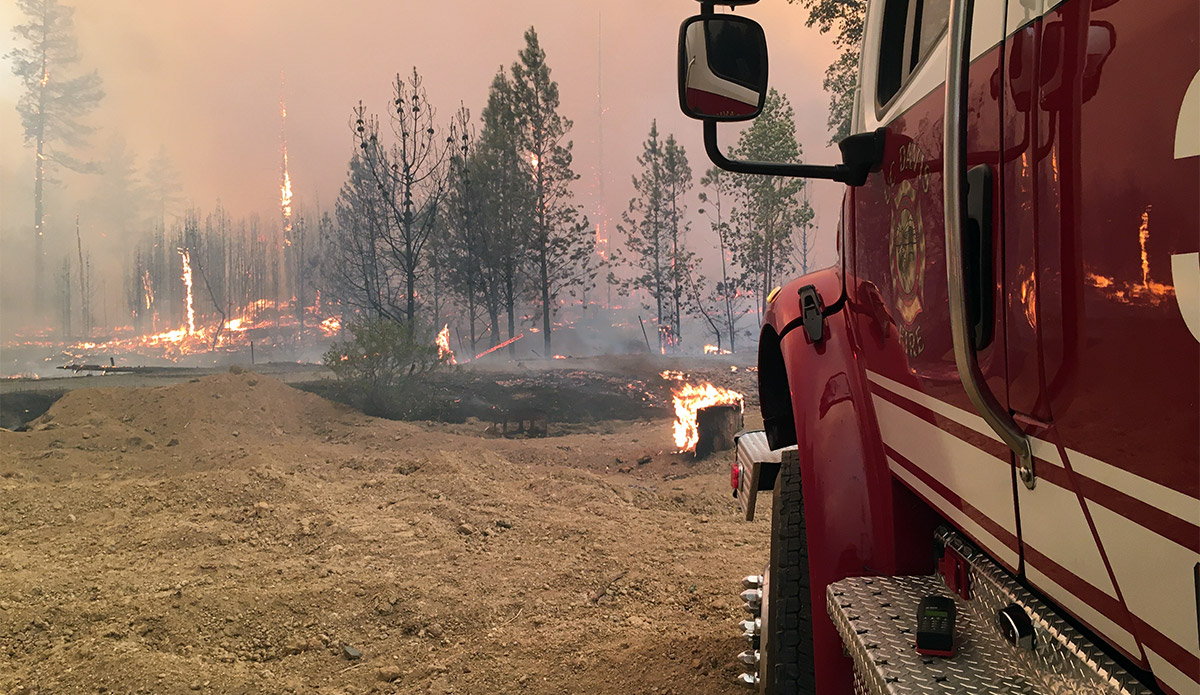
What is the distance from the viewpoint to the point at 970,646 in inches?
44.9

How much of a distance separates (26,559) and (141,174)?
25.3 feet

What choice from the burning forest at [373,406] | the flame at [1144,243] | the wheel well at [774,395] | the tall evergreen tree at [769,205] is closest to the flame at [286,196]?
the burning forest at [373,406]

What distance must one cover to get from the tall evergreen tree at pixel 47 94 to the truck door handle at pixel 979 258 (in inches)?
450

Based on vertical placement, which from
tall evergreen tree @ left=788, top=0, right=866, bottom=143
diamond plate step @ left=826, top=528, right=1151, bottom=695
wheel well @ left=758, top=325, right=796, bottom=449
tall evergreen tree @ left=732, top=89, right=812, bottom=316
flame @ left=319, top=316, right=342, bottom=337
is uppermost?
tall evergreen tree @ left=788, top=0, right=866, bottom=143

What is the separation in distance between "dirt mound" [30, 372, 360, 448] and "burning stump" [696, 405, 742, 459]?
16.4 ft

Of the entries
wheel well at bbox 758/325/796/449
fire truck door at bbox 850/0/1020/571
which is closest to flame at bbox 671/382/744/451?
wheel well at bbox 758/325/796/449

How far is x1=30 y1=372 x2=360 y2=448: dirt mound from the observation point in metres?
8.28

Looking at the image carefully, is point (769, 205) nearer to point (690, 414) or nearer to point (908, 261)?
point (690, 414)

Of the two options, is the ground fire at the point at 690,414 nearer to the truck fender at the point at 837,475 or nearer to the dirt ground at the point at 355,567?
the dirt ground at the point at 355,567

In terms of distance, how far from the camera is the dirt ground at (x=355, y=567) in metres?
3.25

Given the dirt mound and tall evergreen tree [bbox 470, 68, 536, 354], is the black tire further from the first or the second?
tall evergreen tree [bbox 470, 68, 536, 354]

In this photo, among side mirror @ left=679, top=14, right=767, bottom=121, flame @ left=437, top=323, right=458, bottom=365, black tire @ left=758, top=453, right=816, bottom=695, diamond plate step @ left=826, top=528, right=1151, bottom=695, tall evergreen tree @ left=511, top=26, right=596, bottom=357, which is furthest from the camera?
tall evergreen tree @ left=511, top=26, right=596, bottom=357

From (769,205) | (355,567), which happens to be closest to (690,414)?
(355,567)

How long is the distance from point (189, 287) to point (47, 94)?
3494 mm
